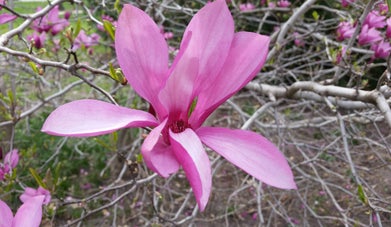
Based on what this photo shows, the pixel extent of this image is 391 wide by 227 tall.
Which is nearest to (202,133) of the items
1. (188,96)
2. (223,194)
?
(188,96)

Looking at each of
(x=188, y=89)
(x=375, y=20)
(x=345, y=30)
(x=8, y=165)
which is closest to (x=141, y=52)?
(x=188, y=89)

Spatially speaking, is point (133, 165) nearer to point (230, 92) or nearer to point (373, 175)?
point (230, 92)

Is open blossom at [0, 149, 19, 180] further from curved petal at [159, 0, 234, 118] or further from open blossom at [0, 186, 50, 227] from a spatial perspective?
curved petal at [159, 0, 234, 118]

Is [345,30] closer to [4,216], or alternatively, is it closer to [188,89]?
[188,89]

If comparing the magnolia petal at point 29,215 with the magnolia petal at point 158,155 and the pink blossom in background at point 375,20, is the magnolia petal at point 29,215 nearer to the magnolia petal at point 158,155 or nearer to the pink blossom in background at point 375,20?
the magnolia petal at point 158,155

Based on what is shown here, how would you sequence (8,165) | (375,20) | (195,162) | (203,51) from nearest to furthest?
1. (195,162)
2. (203,51)
3. (8,165)
4. (375,20)
